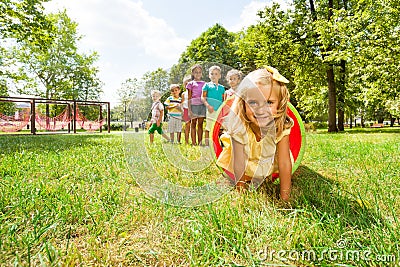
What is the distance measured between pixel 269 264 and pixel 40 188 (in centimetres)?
182

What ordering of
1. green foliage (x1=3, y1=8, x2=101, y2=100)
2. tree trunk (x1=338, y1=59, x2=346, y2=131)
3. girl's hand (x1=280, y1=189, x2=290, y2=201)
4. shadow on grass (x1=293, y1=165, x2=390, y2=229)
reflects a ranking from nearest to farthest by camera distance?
shadow on grass (x1=293, y1=165, x2=390, y2=229)
girl's hand (x1=280, y1=189, x2=290, y2=201)
tree trunk (x1=338, y1=59, x2=346, y2=131)
green foliage (x1=3, y1=8, x2=101, y2=100)

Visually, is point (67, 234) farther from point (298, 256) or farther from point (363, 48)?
point (363, 48)

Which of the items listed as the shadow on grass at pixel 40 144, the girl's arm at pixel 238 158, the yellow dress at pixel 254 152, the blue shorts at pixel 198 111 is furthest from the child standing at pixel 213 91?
the shadow on grass at pixel 40 144

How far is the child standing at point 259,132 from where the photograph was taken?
1735 mm

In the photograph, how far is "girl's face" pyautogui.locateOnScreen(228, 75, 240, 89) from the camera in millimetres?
2008

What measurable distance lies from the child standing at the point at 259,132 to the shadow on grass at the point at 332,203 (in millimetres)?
194

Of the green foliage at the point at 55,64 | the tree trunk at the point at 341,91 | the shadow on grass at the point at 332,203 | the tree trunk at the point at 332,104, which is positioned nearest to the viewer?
the shadow on grass at the point at 332,203

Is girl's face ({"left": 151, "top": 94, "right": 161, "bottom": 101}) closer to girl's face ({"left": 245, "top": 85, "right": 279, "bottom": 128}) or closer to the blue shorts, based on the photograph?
girl's face ({"left": 245, "top": 85, "right": 279, "bottom": 128})

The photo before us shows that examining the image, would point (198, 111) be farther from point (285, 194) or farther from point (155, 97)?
point (285, 194)

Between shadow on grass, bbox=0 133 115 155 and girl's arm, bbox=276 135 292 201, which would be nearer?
girl's arm, bbox=276 135 292 201

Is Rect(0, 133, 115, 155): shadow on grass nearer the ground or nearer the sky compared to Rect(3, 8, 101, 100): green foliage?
nearer the ground
